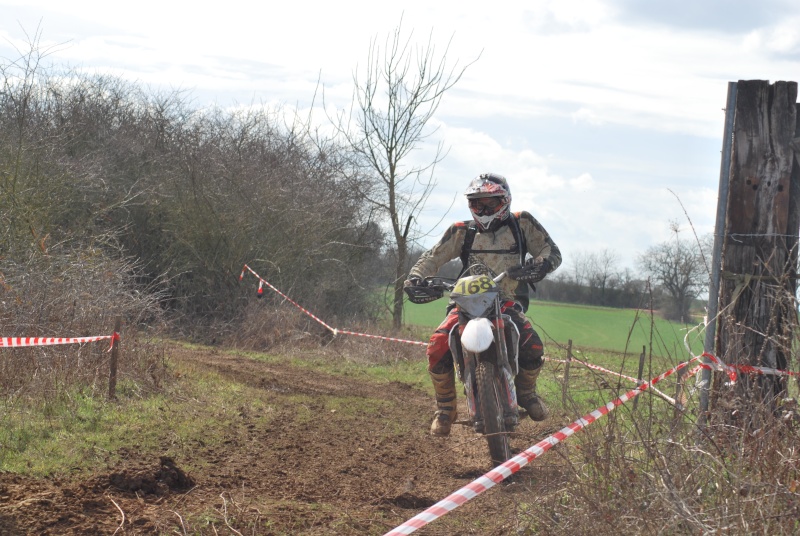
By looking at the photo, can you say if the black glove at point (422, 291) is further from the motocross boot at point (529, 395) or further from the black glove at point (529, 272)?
the motocross boot at point (529, 395)

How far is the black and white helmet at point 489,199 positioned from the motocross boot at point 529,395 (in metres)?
1.21

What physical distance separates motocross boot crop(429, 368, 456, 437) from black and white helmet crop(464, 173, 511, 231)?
123cm

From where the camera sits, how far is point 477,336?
6410mm

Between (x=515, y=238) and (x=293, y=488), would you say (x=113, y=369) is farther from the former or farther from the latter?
(x=515, y=238)

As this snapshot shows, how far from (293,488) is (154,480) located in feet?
2.81

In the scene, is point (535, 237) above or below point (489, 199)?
below

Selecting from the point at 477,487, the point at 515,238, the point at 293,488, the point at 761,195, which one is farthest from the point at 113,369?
the point at 761,195

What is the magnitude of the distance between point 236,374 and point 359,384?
169 cm

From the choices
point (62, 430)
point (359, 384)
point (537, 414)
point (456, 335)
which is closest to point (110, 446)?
point (62, 430)

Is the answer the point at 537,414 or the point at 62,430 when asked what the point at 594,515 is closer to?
the point at 537,414

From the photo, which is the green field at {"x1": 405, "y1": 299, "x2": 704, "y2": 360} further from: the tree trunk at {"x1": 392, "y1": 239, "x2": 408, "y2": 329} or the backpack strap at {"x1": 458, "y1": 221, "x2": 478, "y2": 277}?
the backpack strap at {"x1": 458, "y1": 221, "x2": 478, "y2": 277}

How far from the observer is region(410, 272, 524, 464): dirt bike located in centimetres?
652

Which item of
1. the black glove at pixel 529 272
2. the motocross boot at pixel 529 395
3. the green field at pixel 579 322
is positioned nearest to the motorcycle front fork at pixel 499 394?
A: the motocross boot at pixel 529 395

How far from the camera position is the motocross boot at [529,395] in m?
7.17
